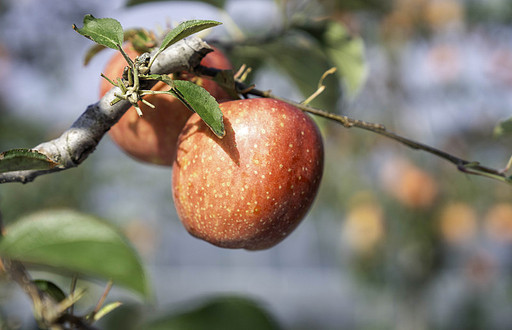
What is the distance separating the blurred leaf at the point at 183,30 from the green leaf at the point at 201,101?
1.3 inches

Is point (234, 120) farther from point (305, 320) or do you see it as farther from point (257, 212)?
point (305, 320)

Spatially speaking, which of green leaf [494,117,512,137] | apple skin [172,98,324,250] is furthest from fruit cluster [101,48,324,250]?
green leaf [494,117,512,137]

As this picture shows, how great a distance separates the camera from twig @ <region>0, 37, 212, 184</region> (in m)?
0.40

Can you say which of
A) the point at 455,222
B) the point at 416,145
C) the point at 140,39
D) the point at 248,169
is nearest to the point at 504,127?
the point at 416,145

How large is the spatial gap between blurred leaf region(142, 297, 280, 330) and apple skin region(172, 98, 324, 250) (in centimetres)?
9

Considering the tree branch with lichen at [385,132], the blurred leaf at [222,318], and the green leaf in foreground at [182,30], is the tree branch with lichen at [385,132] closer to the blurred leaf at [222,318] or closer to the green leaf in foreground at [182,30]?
the green leaf in foreground at [182,30]

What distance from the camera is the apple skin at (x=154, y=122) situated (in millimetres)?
570

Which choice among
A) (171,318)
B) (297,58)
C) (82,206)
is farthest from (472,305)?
(171,318)

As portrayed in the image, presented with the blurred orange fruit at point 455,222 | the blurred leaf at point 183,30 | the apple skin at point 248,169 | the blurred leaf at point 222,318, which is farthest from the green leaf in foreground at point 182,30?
the blurred orange fruit at point 455,222

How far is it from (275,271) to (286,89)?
9209mm

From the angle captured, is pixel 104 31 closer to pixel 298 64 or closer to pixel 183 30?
pixel 183 30

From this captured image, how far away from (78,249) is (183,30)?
194 mm

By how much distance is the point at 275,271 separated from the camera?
11.6 m

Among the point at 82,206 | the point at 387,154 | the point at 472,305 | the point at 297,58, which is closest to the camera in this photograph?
the point at 297,58
